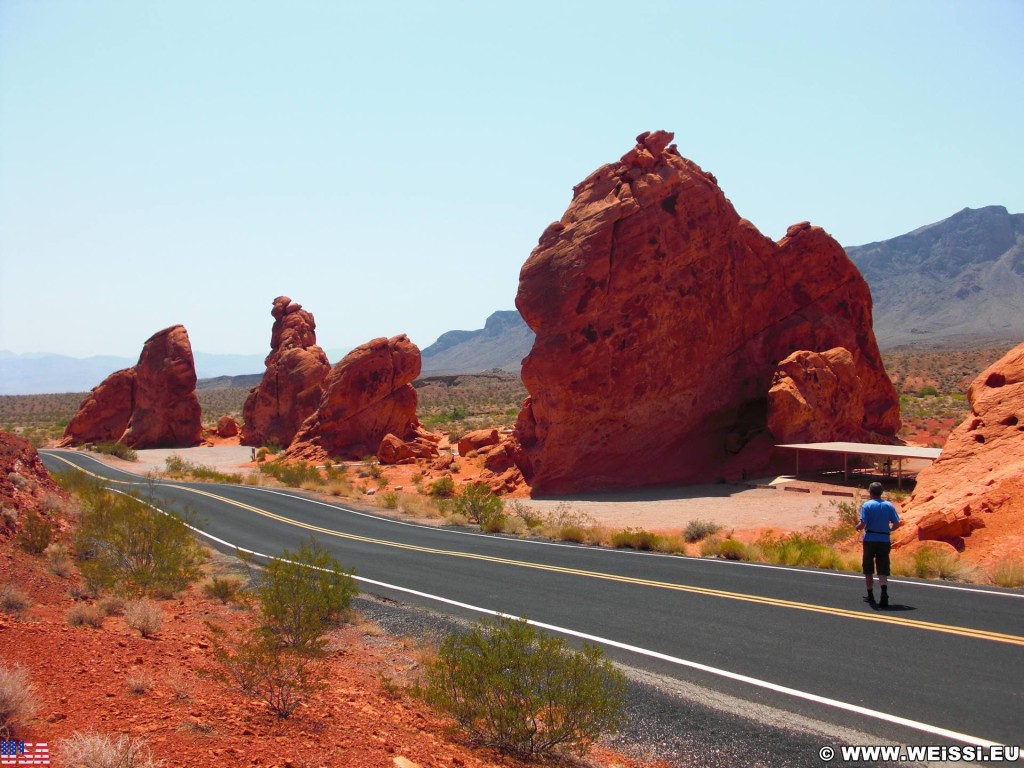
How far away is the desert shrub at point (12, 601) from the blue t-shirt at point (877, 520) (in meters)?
9.35

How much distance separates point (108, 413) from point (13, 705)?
2023 inches

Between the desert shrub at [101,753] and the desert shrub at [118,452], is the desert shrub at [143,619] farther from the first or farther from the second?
the desert shrub at [118,452]

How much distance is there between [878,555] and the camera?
8.90 metres

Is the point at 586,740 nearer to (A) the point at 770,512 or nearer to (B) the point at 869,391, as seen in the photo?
(A) the point at 770,512

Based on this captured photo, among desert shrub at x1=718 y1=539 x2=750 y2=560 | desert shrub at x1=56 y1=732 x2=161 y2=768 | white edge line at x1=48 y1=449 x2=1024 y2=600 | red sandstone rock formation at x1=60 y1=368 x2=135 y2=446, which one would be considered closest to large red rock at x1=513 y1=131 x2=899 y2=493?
white edge line at x1=48 y1=449 x2=1024 y2=600

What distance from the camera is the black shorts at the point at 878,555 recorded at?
8.83 metres

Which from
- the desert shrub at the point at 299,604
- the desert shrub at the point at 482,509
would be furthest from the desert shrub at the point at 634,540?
the desert shrub at the point at 299,604

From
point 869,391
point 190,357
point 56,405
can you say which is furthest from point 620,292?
point 56,405

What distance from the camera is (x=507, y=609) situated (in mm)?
9469

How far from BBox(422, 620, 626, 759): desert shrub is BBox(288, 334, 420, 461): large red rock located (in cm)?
3198

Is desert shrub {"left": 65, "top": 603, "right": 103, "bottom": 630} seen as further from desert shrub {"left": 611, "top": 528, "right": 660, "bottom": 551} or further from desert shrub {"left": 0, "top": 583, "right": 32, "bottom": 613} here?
desert shrub {"left": 611, "top": 528, "right": 660, "bottom": 551}

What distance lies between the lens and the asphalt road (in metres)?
5.84

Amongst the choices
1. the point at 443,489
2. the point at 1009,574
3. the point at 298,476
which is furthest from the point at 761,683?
the point at 298,476

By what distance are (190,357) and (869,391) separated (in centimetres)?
3929
